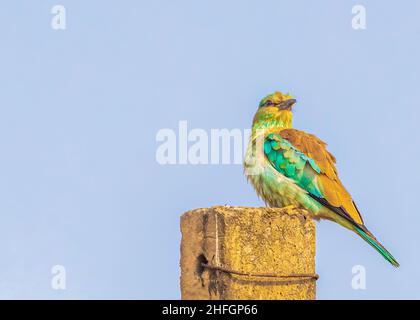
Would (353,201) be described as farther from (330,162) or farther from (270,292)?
(270,292)

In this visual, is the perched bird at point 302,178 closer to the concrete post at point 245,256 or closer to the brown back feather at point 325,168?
the brown back feather at point 325,168

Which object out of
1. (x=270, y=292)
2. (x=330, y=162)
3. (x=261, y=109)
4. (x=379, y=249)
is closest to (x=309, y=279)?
(x=270, y=292)

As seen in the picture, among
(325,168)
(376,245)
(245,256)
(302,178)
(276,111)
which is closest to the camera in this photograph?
(245,256)

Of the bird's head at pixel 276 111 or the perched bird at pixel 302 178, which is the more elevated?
the bird's head at pixel 276 111

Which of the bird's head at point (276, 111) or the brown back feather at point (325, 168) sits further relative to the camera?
the bird's head at point (276, 111)

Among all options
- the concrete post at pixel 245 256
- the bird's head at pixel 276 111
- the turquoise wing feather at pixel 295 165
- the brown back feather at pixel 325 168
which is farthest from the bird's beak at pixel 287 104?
the concrete post at pixel 245 256

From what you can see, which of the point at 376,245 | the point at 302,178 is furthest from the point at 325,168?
the point at 376,245

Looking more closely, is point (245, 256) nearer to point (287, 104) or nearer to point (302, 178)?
point (302, 178)

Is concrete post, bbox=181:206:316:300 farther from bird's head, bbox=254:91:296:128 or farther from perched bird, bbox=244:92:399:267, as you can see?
bird's head, bbox=254:91:296:128
